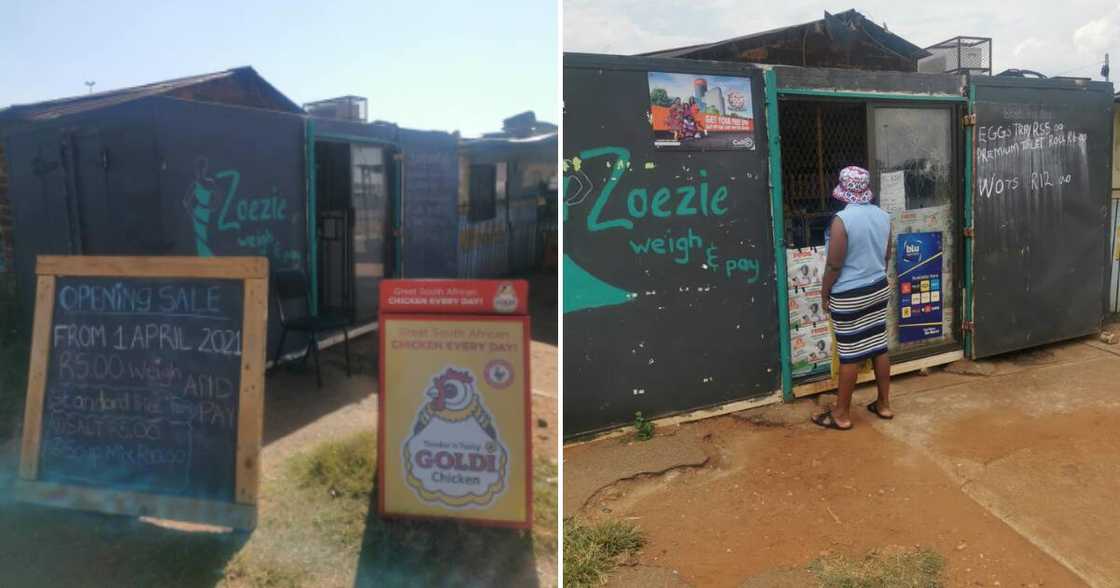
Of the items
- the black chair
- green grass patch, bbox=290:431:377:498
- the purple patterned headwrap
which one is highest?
the purple patterned headwrap

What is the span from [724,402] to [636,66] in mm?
1939

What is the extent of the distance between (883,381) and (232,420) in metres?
3.46

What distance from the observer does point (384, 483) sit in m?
3.74

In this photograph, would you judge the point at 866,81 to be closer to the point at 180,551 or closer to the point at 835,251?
the point at 835,251

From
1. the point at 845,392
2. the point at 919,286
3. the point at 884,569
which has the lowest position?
the point at 884,569

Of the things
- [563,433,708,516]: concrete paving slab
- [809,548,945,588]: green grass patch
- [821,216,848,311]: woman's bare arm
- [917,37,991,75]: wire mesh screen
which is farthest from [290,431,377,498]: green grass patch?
[917,37,991,75]: wire mesh screen

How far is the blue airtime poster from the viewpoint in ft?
17.0

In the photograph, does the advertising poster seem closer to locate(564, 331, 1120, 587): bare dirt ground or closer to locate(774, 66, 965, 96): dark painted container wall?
locate(774, 66, 965, 96): dark painted container wall

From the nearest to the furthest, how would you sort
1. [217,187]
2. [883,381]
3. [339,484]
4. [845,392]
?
[339,484] → [845,392] → [883,381] → [217,187]

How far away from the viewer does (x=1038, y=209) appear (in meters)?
5.73

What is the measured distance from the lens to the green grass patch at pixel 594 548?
3086 mm

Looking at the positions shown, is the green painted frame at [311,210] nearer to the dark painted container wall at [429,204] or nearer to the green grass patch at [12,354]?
the dark painted container wall at [429,204]

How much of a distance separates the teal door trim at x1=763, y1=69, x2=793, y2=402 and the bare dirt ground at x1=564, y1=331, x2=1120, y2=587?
1.27ft

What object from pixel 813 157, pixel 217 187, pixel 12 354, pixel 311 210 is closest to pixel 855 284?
pixel 813 157
